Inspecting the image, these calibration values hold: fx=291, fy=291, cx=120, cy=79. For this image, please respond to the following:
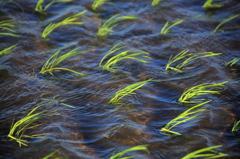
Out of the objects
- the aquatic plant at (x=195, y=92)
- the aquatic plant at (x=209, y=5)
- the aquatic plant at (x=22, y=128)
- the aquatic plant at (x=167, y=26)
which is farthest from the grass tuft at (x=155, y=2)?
the aquatic plant at (x=22, y=128)

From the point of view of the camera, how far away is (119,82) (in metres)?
3.79

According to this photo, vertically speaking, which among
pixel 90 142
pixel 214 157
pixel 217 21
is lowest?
pixel 90 142

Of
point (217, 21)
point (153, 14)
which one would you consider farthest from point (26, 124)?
point (217, 21)

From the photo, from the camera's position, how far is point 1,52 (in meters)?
4.14

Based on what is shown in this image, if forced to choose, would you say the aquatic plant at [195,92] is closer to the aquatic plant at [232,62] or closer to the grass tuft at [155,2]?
the aquatic plant at [232,62]

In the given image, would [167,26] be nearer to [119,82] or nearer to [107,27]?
[107,27]

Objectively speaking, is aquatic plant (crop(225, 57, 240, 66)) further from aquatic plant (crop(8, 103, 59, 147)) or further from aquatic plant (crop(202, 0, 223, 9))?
aquatic plant (crop(8, 103, 59, 147))

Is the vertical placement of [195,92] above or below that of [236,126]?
above

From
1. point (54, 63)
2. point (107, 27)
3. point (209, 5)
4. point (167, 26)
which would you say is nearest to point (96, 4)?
point (107, 27)

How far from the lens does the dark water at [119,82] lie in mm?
2838

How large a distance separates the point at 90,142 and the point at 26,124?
0.71m

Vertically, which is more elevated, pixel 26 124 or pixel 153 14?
pixel 153 14

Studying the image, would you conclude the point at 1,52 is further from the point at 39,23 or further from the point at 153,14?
the point at 153,14

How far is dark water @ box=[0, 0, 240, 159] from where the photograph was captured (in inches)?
112
